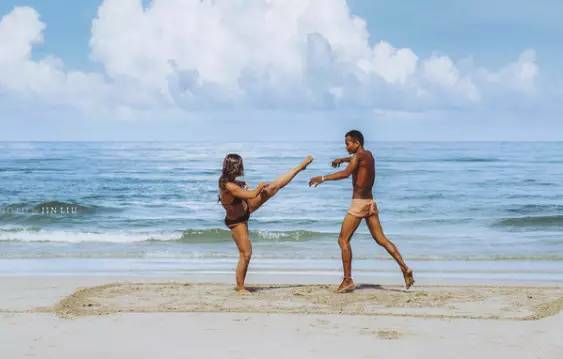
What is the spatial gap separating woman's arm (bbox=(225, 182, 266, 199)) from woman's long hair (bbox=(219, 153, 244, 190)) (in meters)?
0.06

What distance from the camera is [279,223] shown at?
22.2m

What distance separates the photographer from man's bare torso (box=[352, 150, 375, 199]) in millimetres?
8719

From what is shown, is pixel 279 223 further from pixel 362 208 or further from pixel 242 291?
pixel 362 208

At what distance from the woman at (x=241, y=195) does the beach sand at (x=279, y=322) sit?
21.1 inches

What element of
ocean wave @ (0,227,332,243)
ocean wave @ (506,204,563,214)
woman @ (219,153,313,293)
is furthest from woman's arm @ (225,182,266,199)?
ocean wave @ (506,204,563,214)

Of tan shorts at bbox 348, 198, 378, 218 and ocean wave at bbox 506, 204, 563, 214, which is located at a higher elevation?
tan shorts at bbox 348, 198, 378, 218

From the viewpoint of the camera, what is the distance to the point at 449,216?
24125mm

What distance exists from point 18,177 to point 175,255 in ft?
81.2

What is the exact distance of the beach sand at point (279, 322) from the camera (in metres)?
6.25

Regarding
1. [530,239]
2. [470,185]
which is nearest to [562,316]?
[530,239]

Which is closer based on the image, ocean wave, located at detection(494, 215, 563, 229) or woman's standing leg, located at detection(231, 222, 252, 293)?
woman's standing leg, located at detection(231, 222, 252, 293)

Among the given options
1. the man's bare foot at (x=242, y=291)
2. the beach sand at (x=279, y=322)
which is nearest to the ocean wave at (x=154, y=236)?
the beach sand at (x=279, y=322)

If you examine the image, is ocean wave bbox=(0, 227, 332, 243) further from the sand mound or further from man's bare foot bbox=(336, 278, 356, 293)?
man's bare foot bbox=(336, 278, 356, 293)

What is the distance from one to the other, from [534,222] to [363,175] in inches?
580
